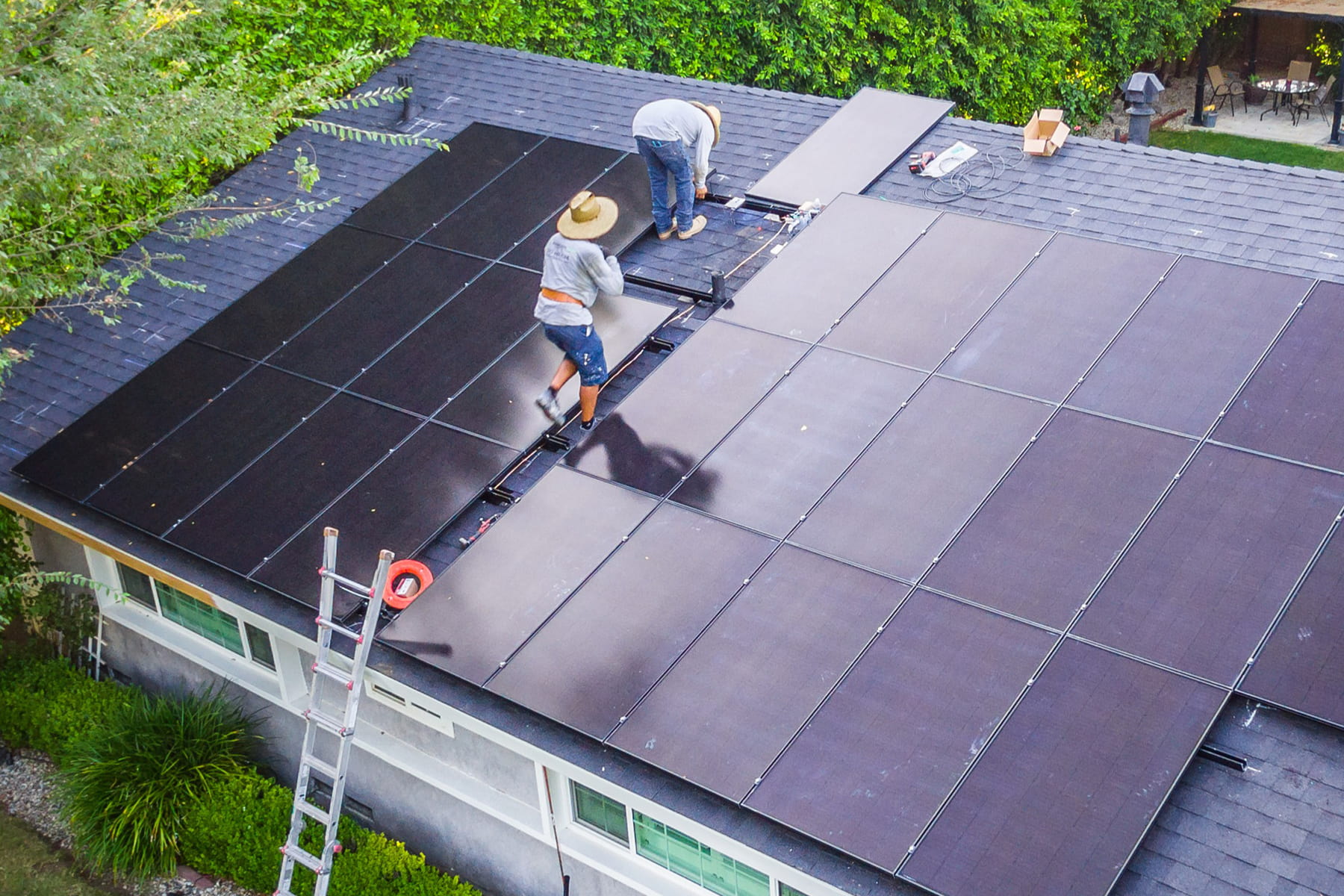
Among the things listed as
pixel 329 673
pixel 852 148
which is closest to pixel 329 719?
pixel 329 673

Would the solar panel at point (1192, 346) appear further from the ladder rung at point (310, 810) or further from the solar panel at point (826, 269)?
Answer: the ladder rung at point (310, 810)

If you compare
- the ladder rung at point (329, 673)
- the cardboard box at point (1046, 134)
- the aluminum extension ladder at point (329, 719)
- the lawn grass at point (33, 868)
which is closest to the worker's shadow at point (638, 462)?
the aluminum extension ladder at point (329, 719)

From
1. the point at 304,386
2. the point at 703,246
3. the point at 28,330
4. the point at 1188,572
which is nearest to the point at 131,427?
the point at 304,386

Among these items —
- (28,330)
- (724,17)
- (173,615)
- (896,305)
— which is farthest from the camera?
(724,17)

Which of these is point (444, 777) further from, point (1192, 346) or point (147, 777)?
point (1192, 346)

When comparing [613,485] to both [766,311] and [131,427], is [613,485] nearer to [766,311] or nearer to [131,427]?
[766,311]

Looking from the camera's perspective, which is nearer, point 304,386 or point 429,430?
point 429,430
